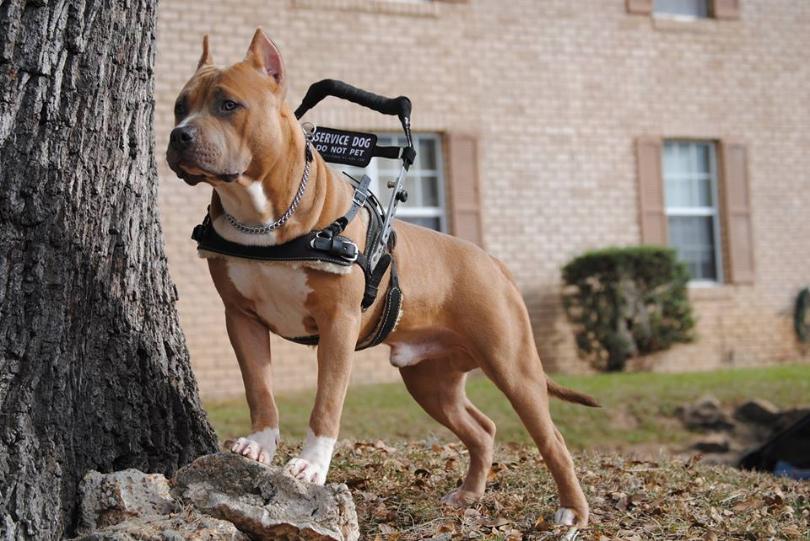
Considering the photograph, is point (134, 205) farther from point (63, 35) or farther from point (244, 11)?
point (244, 11)

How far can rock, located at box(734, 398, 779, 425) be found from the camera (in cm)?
1170

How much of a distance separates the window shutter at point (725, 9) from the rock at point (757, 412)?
6.78m

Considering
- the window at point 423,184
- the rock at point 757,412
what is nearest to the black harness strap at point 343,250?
the rock at point 757,412

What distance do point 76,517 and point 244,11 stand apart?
33.6 feet

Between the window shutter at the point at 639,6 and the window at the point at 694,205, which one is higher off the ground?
the window shutter at the point at 639,6

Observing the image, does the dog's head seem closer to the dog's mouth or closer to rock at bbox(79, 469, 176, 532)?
the dog's mouth

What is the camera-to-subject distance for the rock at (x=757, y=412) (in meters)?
11.7

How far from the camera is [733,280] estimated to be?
16.0 meters

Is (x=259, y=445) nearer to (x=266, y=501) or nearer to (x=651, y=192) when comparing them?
→ (x=266, y=501)

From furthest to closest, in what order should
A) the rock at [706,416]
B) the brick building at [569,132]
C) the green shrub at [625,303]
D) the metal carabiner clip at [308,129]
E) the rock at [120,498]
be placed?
the green shrub at [625,303] < the brick building at [569,132] < the rock at [706,416] < the metal carabiner clip at [308,129] < the rock at [120,498]

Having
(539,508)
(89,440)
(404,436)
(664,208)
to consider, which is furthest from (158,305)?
(664,208)

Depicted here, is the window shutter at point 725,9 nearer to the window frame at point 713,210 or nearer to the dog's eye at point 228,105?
the window frame at point 713,210

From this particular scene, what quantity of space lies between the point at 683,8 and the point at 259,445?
13.8 m

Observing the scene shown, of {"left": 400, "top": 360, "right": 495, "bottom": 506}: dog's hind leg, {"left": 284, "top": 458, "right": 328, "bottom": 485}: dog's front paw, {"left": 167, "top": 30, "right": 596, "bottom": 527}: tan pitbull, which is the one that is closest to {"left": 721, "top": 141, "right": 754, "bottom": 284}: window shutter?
{"left": 400, "top": 360, "right": 495, "bottom": 506}: dog's hind leg
